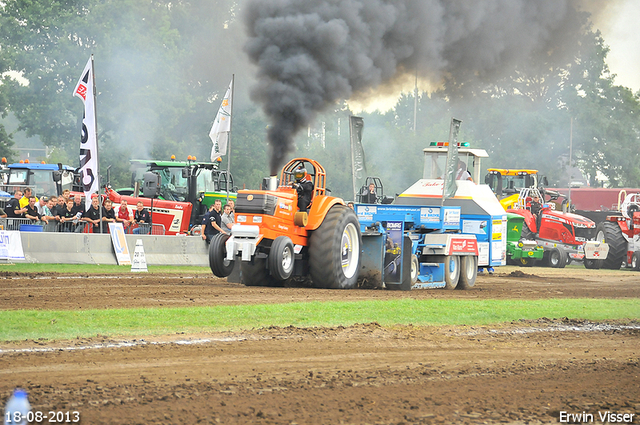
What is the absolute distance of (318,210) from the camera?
578 inches

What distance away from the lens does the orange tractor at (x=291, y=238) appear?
45.3 feet

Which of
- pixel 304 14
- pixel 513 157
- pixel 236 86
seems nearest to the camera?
pixel 304 14

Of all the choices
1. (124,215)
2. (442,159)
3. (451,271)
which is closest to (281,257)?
(451,271)

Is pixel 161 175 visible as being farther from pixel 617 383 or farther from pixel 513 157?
pixel 513 157

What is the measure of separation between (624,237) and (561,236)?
2.31 meters

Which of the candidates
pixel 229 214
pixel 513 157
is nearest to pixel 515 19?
pixel 229 214

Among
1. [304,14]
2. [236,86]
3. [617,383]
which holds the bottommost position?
[617,383]

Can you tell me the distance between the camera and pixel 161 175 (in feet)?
79.2

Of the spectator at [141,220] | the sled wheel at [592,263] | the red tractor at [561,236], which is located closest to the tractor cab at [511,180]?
the red tractor at [561,236]

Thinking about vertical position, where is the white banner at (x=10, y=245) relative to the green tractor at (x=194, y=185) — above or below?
below

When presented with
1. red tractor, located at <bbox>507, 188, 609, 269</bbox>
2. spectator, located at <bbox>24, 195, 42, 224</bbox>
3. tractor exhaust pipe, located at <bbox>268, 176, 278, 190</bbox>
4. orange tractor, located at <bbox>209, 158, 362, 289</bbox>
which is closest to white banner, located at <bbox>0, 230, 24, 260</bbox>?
spectator, located at <bbox>24, 195, 42, 224</bbox>

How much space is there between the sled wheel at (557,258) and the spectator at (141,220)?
50.6 feet

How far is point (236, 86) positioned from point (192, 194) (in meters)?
21.6

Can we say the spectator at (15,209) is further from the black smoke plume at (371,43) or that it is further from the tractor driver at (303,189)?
the tractor driver at (303,189)
